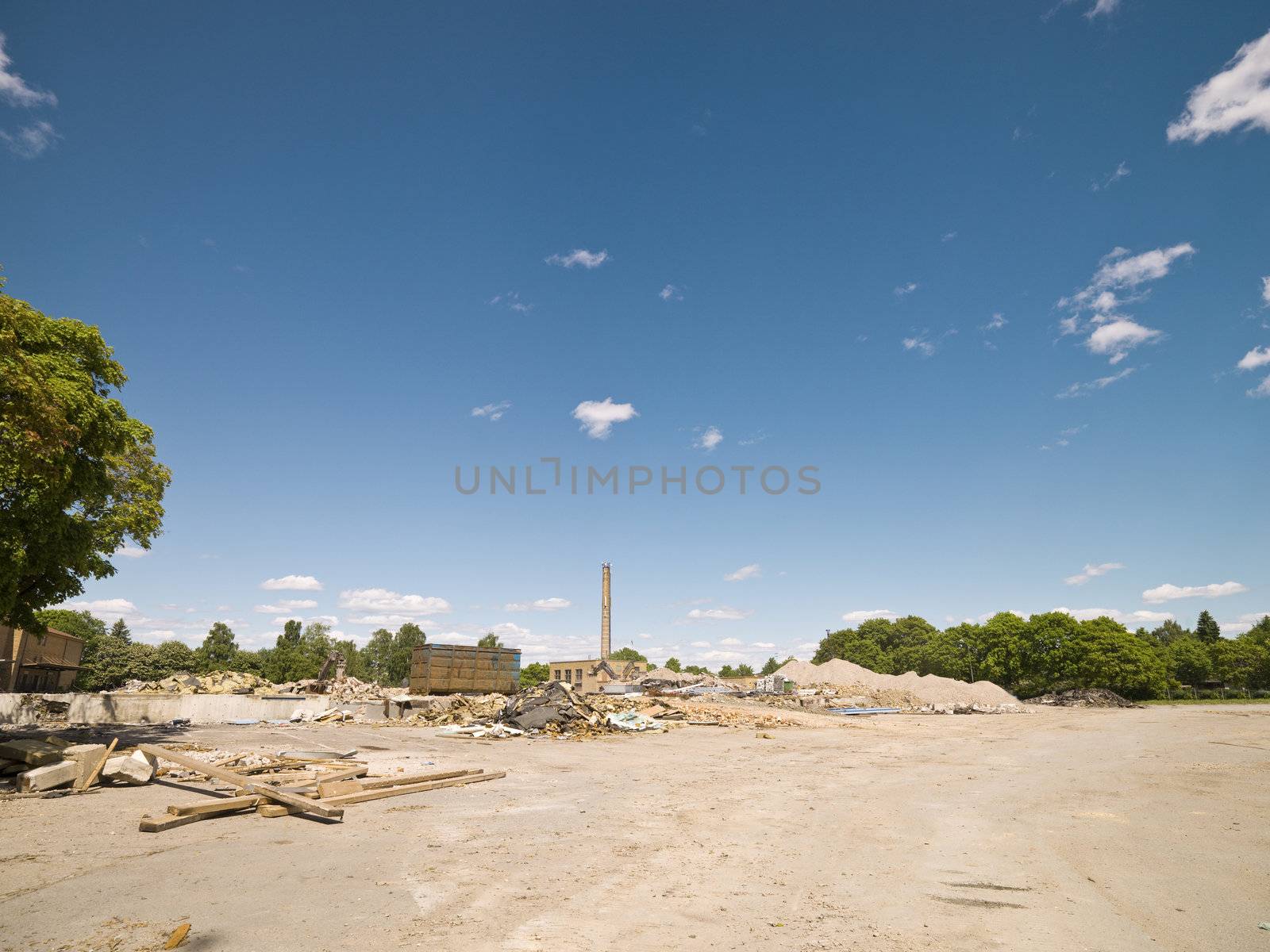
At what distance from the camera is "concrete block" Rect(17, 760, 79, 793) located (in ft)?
42.5

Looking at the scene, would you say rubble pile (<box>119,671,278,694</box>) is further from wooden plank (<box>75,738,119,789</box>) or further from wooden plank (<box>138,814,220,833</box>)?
wooden plank (<box>138,814,220,833</box>)

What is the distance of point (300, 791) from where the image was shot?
12.8m

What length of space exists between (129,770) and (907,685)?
7235cm

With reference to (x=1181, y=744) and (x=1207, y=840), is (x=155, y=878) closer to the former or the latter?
(x=1207, y=840)

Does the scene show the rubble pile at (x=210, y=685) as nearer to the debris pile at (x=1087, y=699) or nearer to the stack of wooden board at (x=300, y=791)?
the stack of wooden board at (x=300, y=791)

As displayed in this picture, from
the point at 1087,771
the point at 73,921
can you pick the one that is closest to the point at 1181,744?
the point at 1087,771

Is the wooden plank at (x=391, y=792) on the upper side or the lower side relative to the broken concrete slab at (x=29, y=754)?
lower

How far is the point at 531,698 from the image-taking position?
101 ft

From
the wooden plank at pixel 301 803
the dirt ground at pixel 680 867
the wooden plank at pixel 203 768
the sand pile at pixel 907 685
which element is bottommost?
the dirt ground at pixel 680 867

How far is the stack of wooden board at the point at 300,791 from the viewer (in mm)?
10836

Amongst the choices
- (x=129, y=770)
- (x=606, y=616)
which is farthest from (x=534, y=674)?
(x=129, y=770)

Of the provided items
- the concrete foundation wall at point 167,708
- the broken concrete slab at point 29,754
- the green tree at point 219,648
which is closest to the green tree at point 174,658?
the green tree at point 219,648

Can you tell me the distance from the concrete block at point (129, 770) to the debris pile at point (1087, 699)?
6648 cm

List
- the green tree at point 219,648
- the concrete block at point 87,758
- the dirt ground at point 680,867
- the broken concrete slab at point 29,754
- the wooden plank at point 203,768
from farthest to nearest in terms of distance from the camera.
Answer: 1. the green tree at point 219,648
2. the broken concrete slab at point 29,754
3. the concrete block at point 87,758
4. the wooden plank at point 203,768
5. the dirt ground at point 680,867
